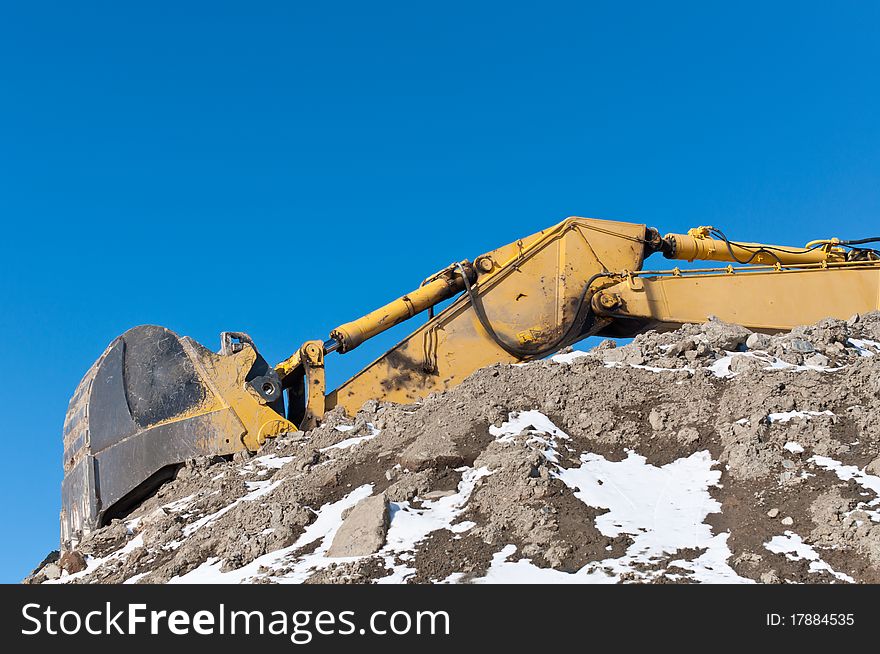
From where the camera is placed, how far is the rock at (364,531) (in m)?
7.51

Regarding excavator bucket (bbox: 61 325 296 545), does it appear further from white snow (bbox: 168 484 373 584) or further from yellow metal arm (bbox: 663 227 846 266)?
yellow metal arm (bbox: 663 227 846 266)

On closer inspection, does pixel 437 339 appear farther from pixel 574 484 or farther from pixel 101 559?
pixel 101 559

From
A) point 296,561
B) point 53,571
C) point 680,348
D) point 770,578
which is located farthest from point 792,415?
point 53,571

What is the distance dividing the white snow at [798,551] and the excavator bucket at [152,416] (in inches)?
211

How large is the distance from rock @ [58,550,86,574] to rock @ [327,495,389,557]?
2.67 m

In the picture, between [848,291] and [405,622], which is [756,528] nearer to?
[405,622]

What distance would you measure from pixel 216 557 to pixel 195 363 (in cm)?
291

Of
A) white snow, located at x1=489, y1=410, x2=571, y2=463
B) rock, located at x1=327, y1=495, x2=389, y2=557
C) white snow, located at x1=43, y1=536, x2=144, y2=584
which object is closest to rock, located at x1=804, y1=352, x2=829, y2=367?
white snow, located at x1=489, y1=410, x2=571, y2=463

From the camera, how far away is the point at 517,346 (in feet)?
38.0

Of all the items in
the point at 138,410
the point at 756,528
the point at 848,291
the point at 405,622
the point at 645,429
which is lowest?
the point at 405,622

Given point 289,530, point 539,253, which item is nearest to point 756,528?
point 289,530

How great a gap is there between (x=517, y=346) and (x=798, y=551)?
16.4 feet

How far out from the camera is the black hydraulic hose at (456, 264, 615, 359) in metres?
11.5

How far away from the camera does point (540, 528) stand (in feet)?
24.4
